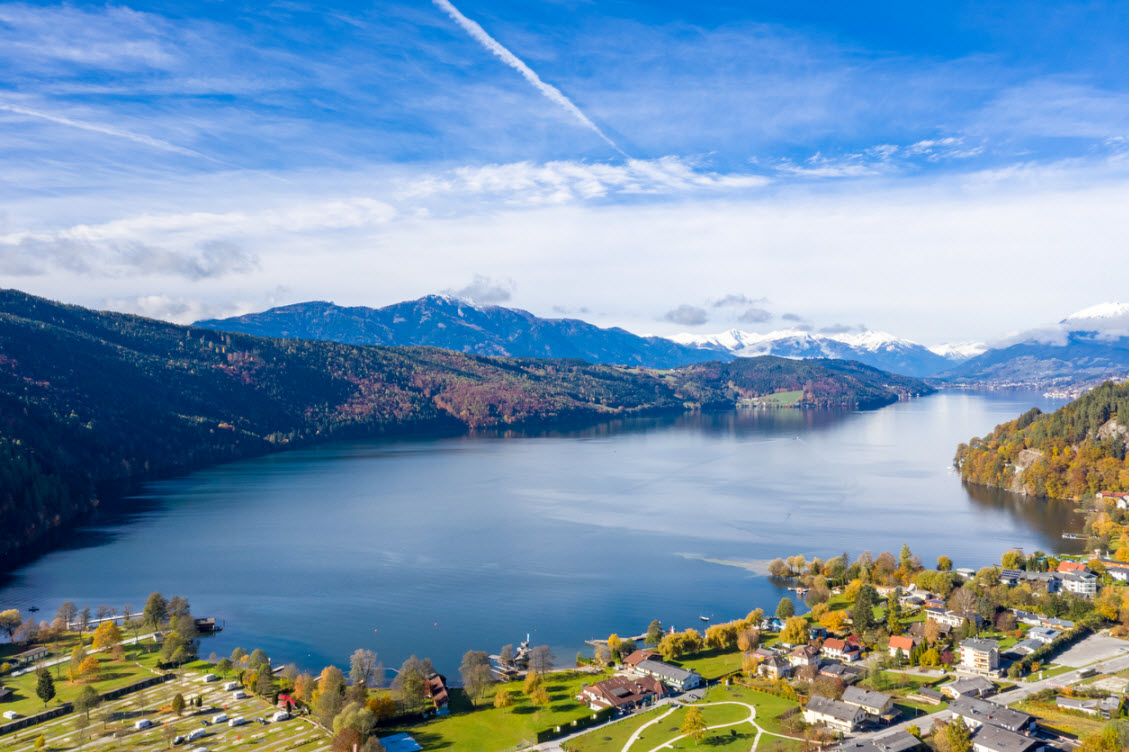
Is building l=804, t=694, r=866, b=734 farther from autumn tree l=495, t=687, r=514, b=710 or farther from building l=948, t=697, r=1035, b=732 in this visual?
autumn tree l=495, t=687, r=514, b=710

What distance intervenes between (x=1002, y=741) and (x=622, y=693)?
36.5 ft

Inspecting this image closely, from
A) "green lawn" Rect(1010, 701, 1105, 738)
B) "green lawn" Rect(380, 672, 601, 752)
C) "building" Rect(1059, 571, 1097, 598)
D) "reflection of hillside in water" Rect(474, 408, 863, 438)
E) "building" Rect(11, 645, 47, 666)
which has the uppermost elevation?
"reflection of hillside in water" Rect(474, 408, 863, 438)

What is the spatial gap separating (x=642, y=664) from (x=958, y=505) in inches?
1627

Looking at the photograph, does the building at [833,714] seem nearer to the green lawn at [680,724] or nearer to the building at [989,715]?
the green lawn at [680,724]

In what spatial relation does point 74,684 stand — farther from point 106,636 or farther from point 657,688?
point 657,688

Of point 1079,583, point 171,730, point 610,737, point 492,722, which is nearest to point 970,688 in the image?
point 610,737

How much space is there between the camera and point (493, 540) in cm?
4931

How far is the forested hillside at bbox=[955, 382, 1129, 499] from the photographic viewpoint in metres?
58.6

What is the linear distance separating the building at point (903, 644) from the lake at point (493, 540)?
8031 mm

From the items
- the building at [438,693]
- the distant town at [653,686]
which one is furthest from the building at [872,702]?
the building at [438,693]

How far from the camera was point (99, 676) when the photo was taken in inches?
1093

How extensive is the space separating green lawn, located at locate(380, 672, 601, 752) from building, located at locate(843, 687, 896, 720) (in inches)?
331

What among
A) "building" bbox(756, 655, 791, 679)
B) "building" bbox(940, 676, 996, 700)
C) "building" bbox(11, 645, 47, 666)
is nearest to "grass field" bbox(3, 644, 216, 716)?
"building" bbox(11, 645, 47, 666)

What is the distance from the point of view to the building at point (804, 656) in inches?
1096
